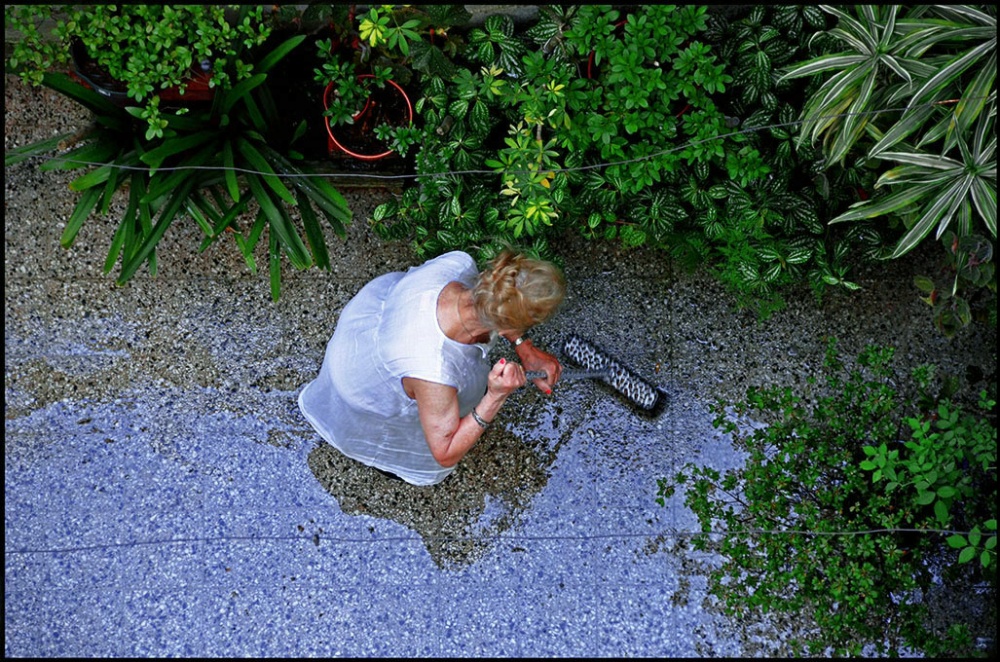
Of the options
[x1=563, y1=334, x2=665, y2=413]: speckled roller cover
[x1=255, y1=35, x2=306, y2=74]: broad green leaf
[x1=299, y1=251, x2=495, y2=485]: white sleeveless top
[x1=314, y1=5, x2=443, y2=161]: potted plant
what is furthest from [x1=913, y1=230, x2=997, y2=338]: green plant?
[x1=255, y1=35, x2=306, y2=74]: broad green leaf

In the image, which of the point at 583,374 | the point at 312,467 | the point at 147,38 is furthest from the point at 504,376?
the point at 147,38

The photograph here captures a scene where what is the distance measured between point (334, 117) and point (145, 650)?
6.26 feet

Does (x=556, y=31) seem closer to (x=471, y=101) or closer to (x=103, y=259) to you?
(x=471, y=101)

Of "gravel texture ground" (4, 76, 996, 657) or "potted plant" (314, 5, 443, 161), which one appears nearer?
"potted plant" (314, 5, 443, 161)

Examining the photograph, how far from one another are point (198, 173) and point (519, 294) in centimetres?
118

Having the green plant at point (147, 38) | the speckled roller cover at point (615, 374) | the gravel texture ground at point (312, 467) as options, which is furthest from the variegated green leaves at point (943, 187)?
the green plant at point (147, 38)

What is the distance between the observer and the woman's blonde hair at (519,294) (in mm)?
1798

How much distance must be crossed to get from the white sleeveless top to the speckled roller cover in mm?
563

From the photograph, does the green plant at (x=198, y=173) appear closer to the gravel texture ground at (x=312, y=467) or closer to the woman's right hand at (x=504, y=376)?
the gravel texture ground at (x=312, y=467)

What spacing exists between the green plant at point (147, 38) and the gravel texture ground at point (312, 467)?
2.08 feet

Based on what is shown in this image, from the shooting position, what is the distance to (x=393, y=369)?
202cm

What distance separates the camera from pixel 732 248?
247 centimetres

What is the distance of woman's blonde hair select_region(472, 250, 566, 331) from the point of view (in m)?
1.80

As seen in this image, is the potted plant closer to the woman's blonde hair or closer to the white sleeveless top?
the white sleeveless top
